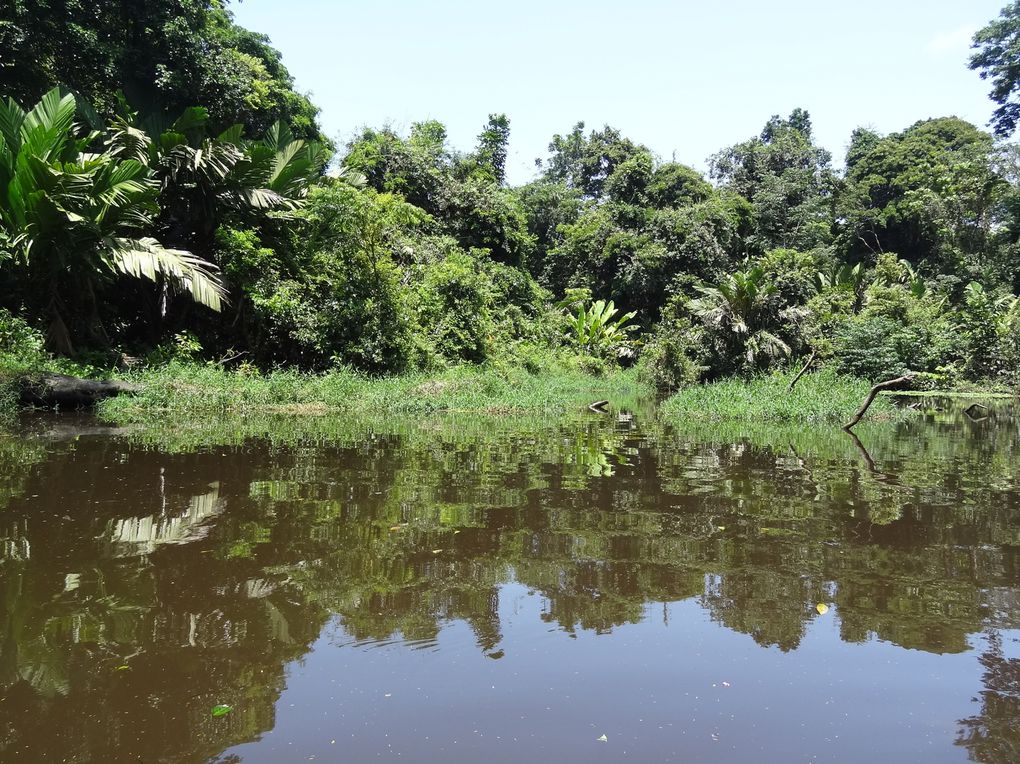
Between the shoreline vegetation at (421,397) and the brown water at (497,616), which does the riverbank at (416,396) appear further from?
the brown water at (497,616)

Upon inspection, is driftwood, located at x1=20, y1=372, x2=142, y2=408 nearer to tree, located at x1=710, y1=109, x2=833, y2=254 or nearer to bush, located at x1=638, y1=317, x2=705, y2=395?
bush, located at x1=638, y1=317, x2=705, y2=395

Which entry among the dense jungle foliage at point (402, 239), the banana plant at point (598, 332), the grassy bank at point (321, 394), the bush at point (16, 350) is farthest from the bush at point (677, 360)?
the bush at point (16, 350)

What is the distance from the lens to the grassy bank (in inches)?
493

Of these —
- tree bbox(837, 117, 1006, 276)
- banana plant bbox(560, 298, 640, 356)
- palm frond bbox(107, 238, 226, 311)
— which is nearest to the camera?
palm frond bbox(107, 238, 226, 311)

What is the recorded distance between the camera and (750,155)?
38.5 metres

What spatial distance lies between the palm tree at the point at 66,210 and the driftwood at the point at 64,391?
243 centimetres

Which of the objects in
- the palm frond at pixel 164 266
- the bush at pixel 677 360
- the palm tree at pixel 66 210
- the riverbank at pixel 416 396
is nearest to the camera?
the palm tree at pixel 66 210

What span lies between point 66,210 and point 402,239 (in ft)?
35.8

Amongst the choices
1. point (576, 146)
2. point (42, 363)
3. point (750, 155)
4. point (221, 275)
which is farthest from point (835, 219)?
point (42, 363)

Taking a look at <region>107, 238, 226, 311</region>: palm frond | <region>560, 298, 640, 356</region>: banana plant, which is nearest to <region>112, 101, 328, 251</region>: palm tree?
<region>107, 238, 226, 311</region>: palm frond

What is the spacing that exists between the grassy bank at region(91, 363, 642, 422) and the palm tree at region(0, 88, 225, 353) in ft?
6.36

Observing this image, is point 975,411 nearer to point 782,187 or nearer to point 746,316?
point 746,316

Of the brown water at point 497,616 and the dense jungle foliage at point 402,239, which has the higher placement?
the dense jungle foliage at point 402,239

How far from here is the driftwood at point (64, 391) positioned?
11.6 m
